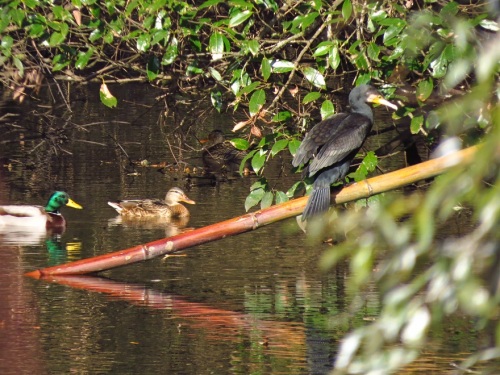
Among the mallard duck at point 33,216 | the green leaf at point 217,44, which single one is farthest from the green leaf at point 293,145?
the mallard duck at point 33,216

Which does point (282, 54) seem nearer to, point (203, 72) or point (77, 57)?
point (203, 72)

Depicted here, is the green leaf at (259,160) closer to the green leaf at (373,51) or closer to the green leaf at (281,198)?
the green leaf at (281,198)

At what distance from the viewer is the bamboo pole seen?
641 cm

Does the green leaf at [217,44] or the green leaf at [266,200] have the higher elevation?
the green leaf at [217,44]

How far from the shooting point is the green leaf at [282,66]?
7219mm

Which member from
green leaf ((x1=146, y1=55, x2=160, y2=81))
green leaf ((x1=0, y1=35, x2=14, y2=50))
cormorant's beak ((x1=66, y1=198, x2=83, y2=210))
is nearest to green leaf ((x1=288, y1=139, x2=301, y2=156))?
green leaf ((x1=146, y1=55, x2=160, y2=81))

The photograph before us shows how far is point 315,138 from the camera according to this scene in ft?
24.6

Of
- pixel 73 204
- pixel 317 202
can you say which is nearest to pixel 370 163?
pixel 317 202

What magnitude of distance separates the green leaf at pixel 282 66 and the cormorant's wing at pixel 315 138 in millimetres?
500

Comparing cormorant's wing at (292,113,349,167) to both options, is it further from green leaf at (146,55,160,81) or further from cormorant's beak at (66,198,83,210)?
cormorant's beak at (66,198,83,210)

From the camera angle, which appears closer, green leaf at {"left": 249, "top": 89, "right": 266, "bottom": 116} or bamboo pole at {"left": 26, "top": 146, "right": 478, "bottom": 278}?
bamboo pole at {"left": 26, "top": 146, "right": 478, "bottom": 278}

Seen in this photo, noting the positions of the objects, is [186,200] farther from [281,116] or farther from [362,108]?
[281,116]

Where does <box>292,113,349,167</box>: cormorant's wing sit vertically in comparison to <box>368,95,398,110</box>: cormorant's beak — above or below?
below

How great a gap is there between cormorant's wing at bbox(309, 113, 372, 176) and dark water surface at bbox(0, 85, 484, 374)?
0.84m
